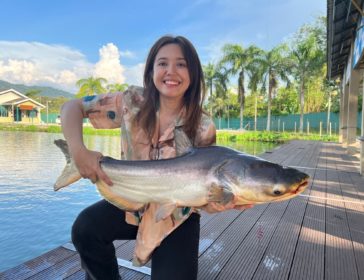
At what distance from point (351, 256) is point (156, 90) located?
2.40 m

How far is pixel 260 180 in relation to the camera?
5.30 feet

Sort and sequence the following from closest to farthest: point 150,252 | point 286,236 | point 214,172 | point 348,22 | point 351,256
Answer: point 214,172 → point 150,252 → point 351,256 → point 286,236 → point 348,22

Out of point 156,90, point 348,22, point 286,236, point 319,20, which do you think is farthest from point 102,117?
point 319,20

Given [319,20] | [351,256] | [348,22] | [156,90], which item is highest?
[319,20]

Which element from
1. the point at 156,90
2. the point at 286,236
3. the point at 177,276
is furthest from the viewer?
the point at 286,236

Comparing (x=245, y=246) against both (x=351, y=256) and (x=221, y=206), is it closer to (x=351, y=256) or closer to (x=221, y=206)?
(x=351, y=256)

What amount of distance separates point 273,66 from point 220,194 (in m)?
32.8

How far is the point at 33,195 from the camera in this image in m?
8.16

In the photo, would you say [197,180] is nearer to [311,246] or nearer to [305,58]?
[311,246]

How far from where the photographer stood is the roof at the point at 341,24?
28.4ft

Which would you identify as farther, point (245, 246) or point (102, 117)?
point (245, 246)

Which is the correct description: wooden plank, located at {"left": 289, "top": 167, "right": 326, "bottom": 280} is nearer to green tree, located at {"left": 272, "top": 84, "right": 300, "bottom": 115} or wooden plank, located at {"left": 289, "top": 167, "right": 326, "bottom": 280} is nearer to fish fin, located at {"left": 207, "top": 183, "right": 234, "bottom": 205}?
fish fin, located at {"left": 207, "top": 183, "right": 234, "bottom": 205}

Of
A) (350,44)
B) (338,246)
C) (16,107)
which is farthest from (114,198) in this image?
(16,107)

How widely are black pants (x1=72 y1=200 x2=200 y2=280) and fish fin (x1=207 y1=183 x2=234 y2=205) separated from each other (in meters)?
0.44
